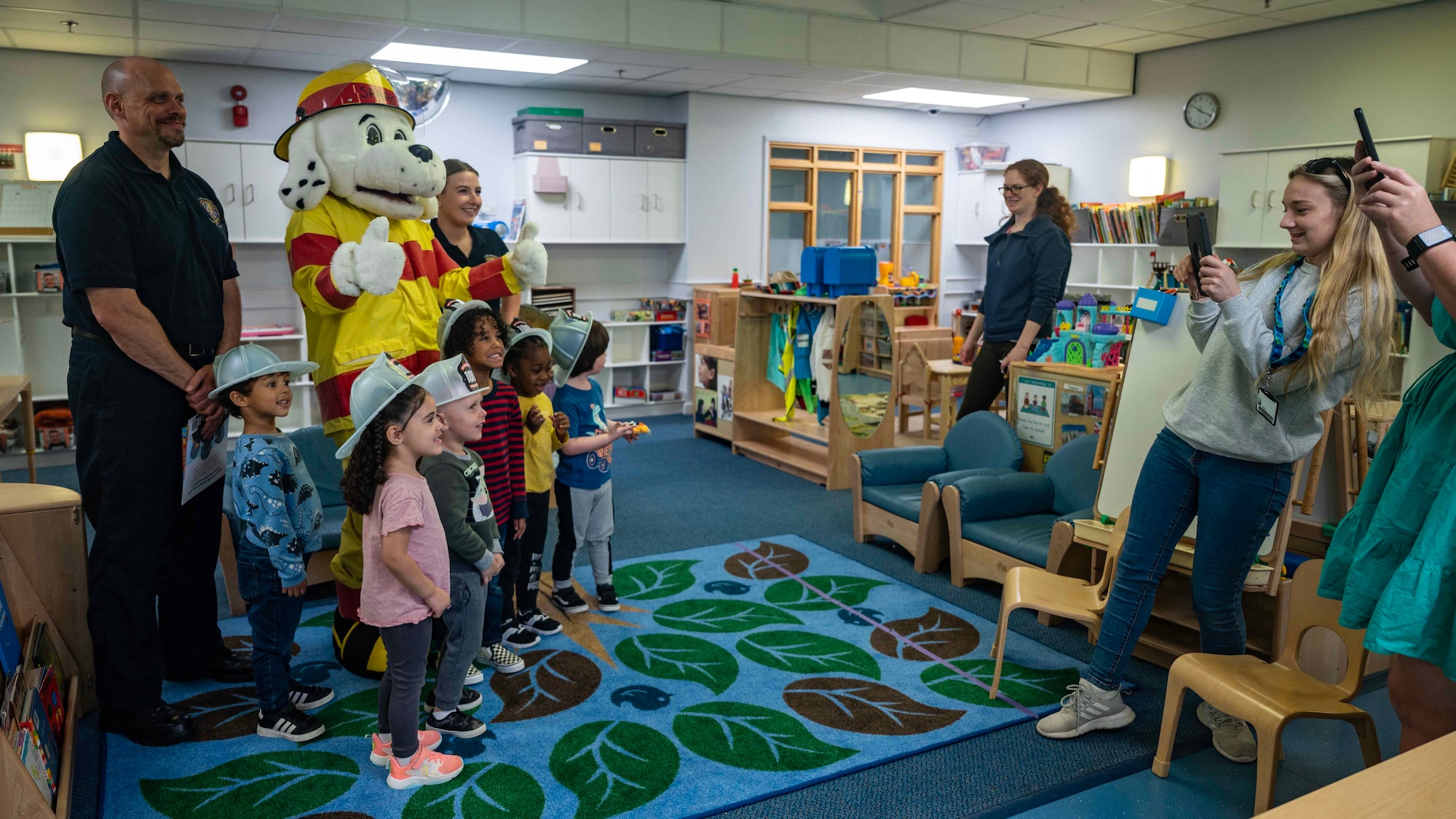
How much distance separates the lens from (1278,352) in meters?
2.23

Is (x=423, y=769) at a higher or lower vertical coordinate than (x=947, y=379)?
lower

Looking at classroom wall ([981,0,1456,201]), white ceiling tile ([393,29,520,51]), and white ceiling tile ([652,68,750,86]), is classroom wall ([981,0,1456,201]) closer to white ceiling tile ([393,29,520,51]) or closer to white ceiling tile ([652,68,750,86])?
white ceiling tile ([652,68,750,86])

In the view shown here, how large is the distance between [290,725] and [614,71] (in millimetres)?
5329

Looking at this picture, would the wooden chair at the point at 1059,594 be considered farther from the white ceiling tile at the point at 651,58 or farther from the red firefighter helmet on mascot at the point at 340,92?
the white ceiling tile at the point at 651,58

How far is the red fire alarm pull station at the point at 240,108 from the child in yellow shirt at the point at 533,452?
14.9ft

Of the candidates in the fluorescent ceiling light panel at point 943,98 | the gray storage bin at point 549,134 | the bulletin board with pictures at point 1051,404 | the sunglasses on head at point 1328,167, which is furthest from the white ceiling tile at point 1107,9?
the sunglasses on head at point 1328,167

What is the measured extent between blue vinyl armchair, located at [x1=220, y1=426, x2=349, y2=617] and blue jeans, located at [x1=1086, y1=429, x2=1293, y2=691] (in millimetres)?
2533

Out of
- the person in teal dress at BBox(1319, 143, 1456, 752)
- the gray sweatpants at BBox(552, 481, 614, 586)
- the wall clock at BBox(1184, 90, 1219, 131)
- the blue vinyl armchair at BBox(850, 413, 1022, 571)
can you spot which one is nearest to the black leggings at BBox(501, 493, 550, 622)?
the gray sweatpants at BBox(552, 481, 614, 586)

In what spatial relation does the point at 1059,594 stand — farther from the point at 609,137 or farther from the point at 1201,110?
the point at 1201,110

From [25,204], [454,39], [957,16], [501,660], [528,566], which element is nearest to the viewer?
[501,660]

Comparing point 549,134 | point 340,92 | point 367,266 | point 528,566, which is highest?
point 549,134

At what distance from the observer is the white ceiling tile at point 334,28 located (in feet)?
17.1

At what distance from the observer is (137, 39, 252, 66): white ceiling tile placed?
5.84 meters

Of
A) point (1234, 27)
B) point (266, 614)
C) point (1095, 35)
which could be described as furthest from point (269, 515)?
point (1234, 27)
